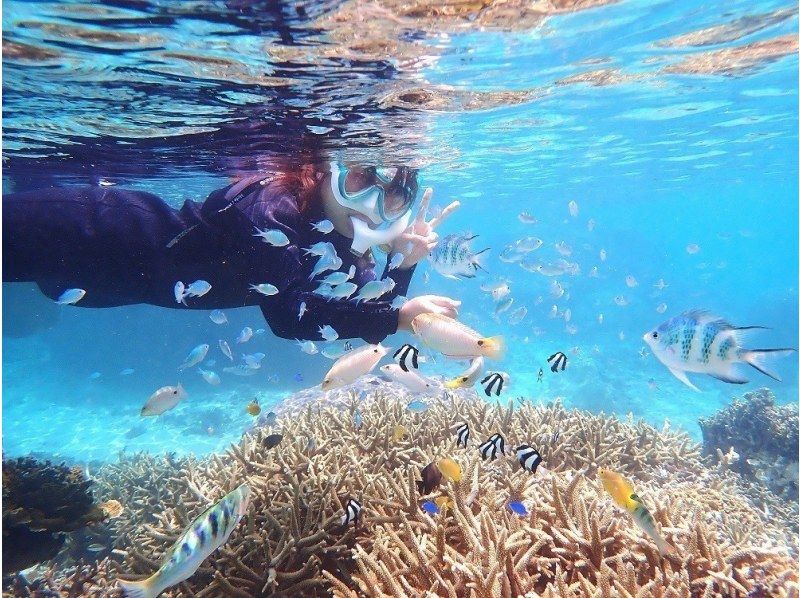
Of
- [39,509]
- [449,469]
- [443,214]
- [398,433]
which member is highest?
[443,214]

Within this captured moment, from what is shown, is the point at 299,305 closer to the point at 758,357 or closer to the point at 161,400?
the point at 758,357

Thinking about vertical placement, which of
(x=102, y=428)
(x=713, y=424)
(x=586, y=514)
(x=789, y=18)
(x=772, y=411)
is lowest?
(x=102, y=428)

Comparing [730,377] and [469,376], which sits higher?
[730,377]

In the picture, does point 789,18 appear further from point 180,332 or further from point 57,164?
point 180,332

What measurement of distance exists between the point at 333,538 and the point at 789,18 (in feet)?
42.2

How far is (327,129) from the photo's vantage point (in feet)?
33.7

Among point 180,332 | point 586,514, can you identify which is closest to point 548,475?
point 586,514

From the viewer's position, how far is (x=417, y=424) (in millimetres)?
6590

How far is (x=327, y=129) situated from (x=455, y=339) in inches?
328

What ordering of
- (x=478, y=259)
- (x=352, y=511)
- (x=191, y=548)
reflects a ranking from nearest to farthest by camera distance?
(x=191, y=548) < (x=352, y=511) < (x=478, y=259)

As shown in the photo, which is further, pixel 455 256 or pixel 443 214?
pixel 455 256

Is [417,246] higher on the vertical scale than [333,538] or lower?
higher

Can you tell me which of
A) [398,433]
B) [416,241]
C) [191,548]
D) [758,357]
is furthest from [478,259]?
[191,548]

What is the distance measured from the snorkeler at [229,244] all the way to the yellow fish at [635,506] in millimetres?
1868
